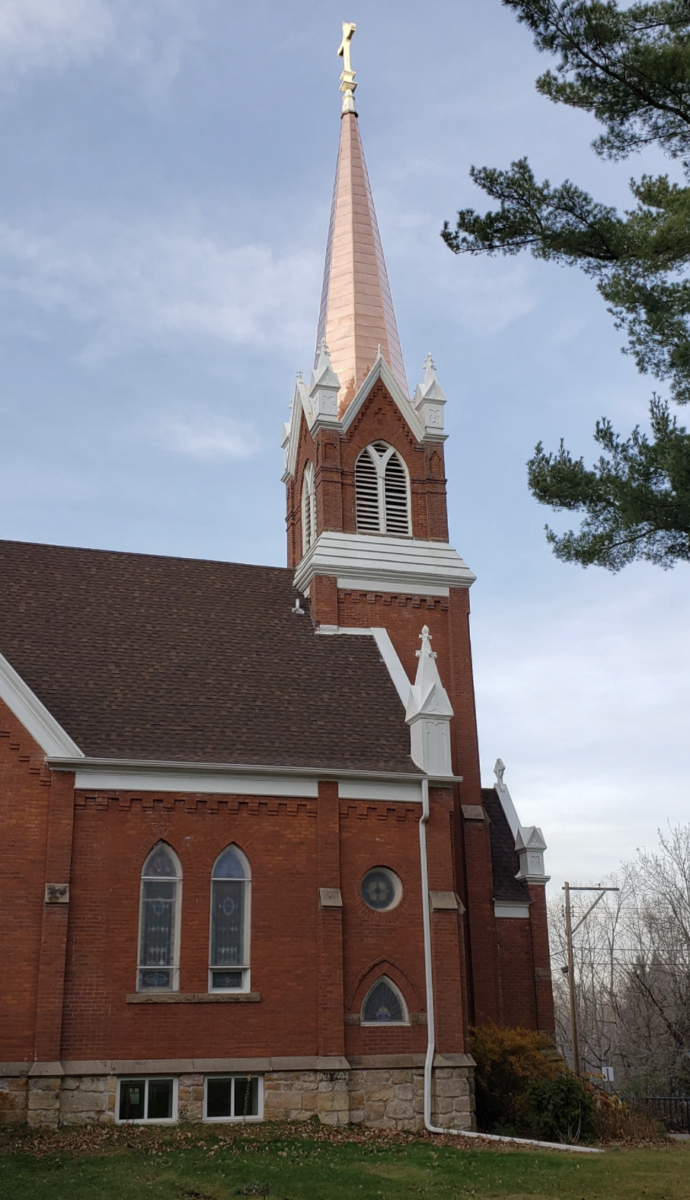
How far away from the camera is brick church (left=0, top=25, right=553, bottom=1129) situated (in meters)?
19.4

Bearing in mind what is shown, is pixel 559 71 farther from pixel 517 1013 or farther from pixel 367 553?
pixel 517 1013

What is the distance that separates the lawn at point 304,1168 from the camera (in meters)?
14.6

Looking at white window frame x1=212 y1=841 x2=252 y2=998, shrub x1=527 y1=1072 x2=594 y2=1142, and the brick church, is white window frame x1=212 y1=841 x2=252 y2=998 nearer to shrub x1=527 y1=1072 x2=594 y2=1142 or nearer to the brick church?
the brick church

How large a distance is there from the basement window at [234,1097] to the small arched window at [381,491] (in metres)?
14.4

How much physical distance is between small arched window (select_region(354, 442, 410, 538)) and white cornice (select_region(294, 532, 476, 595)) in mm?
561

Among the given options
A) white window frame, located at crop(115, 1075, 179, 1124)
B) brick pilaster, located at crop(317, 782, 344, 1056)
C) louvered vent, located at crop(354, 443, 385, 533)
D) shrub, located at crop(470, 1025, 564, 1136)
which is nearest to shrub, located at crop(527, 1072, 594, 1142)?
shrub, located at crop(470, 1025, 564, 1136)

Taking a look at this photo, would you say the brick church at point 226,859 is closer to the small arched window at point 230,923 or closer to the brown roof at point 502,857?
the small arched window at point 230,923

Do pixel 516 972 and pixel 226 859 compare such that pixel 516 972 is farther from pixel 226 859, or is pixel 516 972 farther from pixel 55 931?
pixel 55 931

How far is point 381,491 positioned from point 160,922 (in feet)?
45.3

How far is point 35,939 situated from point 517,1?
15796 mm

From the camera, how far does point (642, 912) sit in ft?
195

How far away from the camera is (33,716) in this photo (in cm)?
2044

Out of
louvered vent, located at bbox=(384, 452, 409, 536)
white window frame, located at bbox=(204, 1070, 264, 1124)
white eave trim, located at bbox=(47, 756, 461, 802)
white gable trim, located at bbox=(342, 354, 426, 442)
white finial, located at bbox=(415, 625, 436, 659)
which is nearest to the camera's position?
white window frame, located at bbox=(204, 1070, 264, 1124)

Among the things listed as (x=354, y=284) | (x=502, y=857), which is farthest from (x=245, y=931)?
(x=354, y=284)
